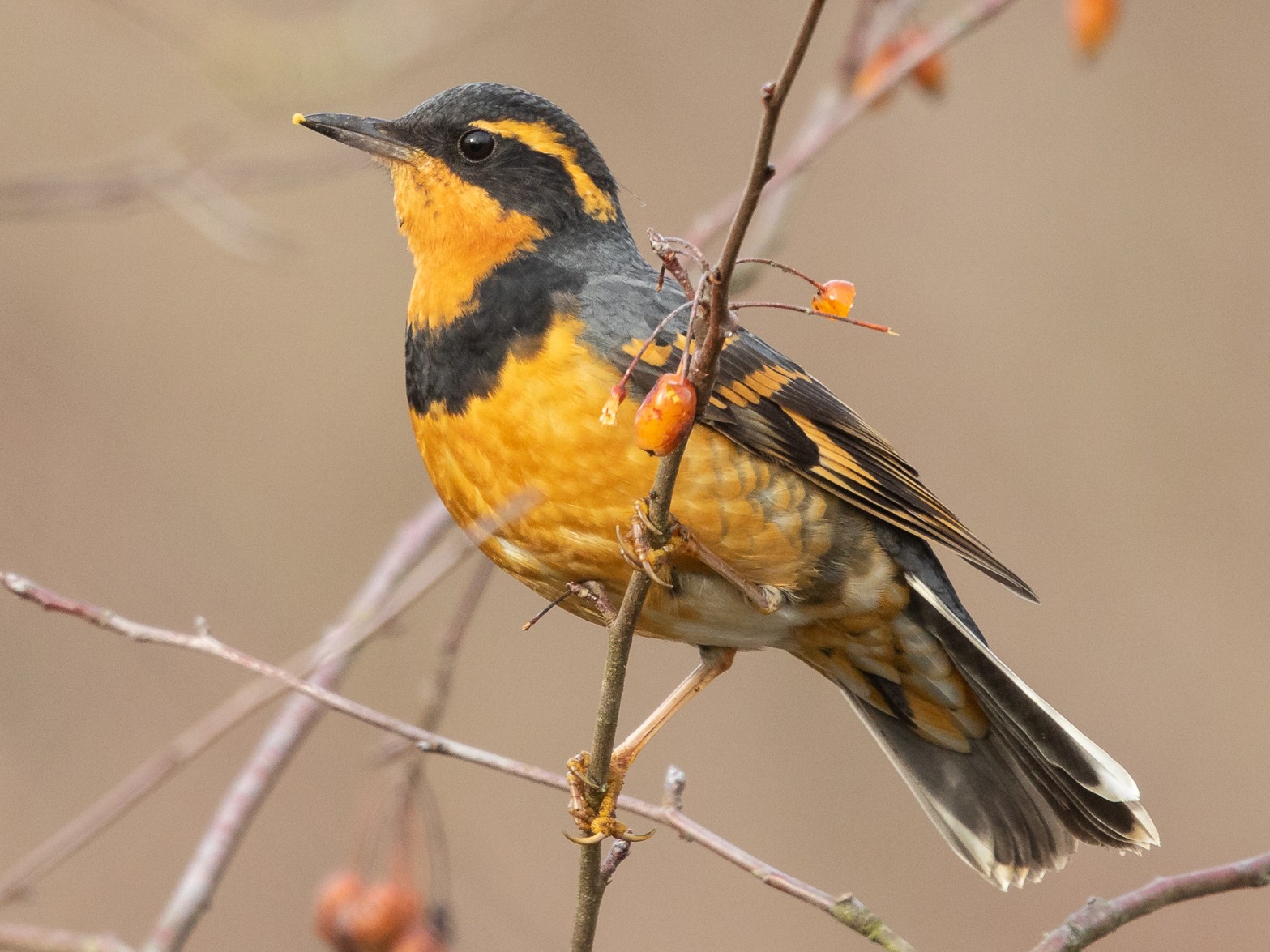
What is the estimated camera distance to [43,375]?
23.8 ft

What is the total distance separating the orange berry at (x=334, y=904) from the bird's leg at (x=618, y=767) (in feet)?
2.78

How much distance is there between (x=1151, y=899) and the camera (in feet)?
10.5

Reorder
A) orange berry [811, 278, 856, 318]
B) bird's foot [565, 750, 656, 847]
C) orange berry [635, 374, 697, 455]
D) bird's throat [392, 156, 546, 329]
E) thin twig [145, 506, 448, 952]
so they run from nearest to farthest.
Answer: orange berry [635, 374, 697, 455]
orange berry [811, 278, 856, 318]
thin twig [145, 506, 448, 952]
bird's foot [565, 750, 656, 847]
bird's throat [392, 156, 546, 329]

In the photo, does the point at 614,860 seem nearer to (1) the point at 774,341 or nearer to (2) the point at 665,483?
(2) the point at 665,483

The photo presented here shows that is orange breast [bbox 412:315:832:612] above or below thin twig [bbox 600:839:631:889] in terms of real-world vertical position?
above

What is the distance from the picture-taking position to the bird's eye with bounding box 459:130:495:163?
4.61 m

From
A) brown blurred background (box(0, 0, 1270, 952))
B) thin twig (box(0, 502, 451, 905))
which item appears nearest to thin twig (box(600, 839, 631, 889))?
thin twig (box(0, 502, 451, 905))

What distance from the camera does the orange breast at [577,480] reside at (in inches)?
159

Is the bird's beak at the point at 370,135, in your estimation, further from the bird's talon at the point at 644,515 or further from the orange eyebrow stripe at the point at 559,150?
the bird's talon at the point at 644,515

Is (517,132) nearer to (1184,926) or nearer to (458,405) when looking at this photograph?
(458,405)

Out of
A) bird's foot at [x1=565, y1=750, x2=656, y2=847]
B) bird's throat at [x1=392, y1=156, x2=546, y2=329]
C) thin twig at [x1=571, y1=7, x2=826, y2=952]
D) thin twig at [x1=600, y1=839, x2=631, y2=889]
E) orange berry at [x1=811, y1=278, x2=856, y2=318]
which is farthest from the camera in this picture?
bird's throat at [x1=392, y1=156, x2=546, y2=329]

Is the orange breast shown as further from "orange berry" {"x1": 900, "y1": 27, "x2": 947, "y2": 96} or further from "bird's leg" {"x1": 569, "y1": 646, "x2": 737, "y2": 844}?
"orange berry" {"x1": 900, "y1": 27, "x2": 947, "y2": 96}

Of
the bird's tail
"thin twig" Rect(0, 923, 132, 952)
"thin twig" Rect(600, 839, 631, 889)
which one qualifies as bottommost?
"thin twig" Rect(0, 923, 132, 952)

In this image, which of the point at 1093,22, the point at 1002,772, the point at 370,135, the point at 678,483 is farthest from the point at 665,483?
the point at 1093,22
